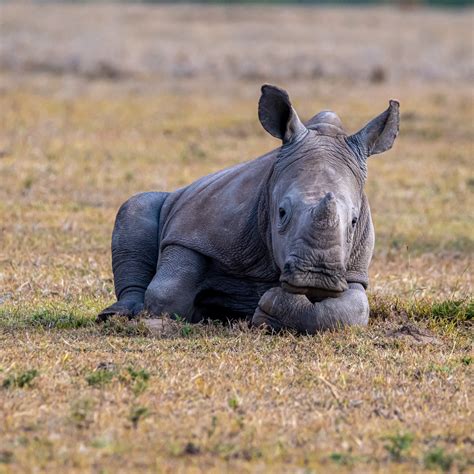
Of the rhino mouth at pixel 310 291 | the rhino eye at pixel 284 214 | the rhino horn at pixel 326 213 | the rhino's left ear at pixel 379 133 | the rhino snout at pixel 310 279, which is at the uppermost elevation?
the rhino's left ear at pixel 379 133

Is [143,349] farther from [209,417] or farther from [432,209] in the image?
[432,209]

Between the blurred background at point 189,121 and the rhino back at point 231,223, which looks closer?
the rhino back at point 231,223

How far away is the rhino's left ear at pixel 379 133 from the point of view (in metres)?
7.69

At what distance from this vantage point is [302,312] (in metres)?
7.25

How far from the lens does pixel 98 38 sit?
3353cm

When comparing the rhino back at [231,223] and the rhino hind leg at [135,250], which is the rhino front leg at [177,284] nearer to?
the rhino back at [231,223]

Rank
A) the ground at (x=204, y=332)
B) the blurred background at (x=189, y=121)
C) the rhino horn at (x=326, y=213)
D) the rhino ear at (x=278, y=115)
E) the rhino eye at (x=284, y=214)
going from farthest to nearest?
the blurred background at (x=189, y=121), the rhino ear at (x=278, y=115), the rhino eye at (x=284, y=214), the rhino horn at (x=326, y=213), the ground at (x=204, y=332)

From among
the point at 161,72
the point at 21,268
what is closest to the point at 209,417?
the point at 21,268

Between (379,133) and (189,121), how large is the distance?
42.2 feet

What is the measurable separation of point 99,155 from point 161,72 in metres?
11.5

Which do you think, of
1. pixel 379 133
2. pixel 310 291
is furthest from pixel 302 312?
pixel 379 133

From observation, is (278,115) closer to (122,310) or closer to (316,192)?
(316,192)

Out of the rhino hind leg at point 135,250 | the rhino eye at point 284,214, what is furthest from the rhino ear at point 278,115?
the rhino hind leg at point 135,250

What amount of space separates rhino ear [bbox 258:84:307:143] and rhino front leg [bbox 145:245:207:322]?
0.94 metres
